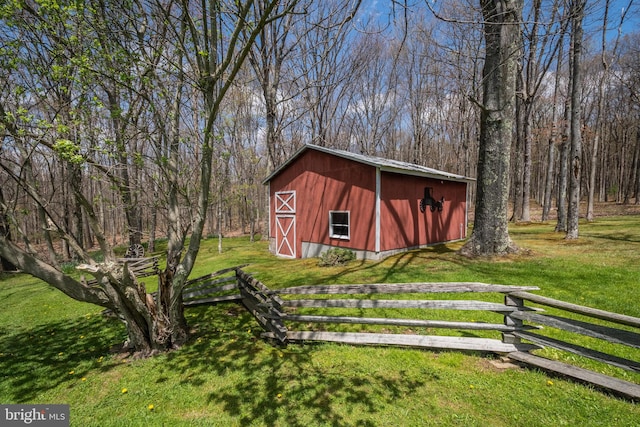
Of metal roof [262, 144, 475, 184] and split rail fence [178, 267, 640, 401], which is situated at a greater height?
metal roof [262, 144, 475, 184]

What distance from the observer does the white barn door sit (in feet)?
47.6

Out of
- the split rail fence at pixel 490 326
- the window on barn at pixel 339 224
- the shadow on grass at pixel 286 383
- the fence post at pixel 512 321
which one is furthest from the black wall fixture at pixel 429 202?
the shadow on grass at pixel 286 383

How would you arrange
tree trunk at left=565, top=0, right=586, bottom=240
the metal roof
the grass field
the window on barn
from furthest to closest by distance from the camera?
1. the window on barn
2. tree trunk at left=565, top=0, right=586, bottom=240
3. the metal roof
4. the grass field

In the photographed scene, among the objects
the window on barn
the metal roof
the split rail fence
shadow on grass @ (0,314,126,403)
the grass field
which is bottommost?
shadow on grass @ (0,314,126,403)

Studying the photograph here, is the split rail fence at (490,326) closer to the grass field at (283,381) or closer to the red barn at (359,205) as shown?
the grass field at (283,381)

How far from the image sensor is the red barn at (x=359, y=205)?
36.5ft

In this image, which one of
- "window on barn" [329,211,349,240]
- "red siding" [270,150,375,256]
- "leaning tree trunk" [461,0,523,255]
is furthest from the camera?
"window on barn" [329,211,349,240]

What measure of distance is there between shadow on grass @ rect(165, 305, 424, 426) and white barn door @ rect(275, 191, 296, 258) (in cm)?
935

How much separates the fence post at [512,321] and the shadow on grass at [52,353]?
6179 millimetres

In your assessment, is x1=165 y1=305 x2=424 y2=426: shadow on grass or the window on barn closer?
x1=165 y1=305 x2=424 y2=426: shadow on grass

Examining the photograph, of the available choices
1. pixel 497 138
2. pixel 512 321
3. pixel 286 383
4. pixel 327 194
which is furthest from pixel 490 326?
pixel 327 194

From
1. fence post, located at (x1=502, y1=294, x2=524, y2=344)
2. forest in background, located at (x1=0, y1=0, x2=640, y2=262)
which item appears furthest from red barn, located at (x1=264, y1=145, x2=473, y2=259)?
fence post, located at (x1=502, y1=294, x2=524, y2=344)

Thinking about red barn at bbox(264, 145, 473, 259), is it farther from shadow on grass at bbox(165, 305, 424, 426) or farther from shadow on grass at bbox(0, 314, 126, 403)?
shadow on grass at bbox(0, 314, 126, 403)

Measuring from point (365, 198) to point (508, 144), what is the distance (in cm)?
509
